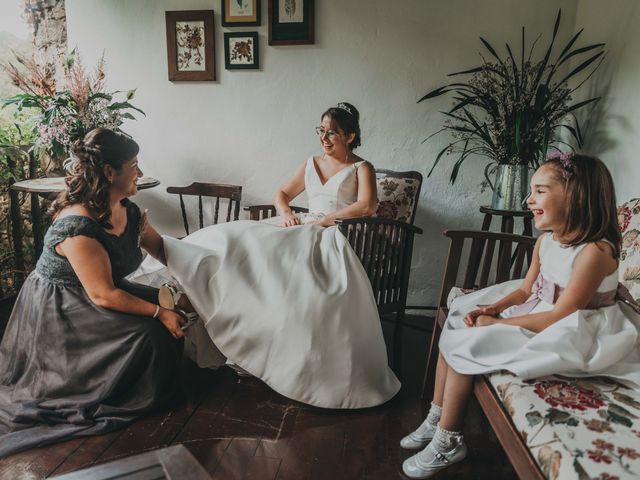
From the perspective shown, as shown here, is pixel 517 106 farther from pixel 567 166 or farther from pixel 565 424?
pixel 565 424

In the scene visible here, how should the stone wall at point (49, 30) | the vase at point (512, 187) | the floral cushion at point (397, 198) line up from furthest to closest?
the stone wall at point (49, 30)
the floral cushion at point (397, 198)
the vase at point (512, 187)

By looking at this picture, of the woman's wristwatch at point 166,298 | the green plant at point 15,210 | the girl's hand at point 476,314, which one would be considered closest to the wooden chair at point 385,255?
the girl's hand at point 476,314

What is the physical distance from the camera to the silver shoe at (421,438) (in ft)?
5.67

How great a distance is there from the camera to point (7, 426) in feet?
5.59

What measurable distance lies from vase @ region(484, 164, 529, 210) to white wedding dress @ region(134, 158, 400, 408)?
3.52 feet

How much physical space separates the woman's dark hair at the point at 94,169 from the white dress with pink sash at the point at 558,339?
130 centimetres

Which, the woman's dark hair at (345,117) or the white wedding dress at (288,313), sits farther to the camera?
the woman's dark hair at (345,117)

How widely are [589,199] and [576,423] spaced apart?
63 cm

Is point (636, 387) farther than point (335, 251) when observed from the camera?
No

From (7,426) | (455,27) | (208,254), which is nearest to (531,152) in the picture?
(455,27)

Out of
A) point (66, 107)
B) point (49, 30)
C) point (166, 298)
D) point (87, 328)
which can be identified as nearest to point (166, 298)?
point (166, 298)

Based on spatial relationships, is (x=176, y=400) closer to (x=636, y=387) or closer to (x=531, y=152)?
(x=636, y=387)

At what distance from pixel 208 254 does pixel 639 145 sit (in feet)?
6.50

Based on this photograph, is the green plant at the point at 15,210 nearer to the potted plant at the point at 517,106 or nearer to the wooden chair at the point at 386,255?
the wooden chair at the point at 386,255
